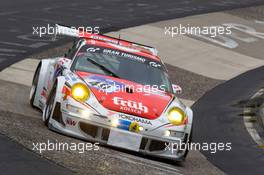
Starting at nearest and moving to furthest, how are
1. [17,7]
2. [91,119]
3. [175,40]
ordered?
[91,119], [175,40], [17,7]

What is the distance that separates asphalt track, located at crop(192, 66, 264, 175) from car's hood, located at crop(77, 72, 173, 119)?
1.46 meters

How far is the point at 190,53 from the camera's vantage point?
2341 centimetres

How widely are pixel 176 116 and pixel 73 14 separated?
16941 millimetres

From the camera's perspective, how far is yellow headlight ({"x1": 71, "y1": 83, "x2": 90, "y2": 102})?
10766 mm

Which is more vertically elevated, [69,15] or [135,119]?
[135,119]

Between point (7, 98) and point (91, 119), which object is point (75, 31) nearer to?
point (7, 98)

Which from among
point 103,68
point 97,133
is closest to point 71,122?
point 97,133

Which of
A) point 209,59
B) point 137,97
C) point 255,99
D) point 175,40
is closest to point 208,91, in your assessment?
point 255,99

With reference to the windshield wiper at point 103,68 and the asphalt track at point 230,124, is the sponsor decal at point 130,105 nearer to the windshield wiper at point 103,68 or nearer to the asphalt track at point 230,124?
the windshield wiper at point 103,68

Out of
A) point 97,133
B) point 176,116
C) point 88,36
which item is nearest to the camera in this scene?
point 97,133

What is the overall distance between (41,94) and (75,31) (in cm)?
118

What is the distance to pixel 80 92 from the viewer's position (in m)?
10.8

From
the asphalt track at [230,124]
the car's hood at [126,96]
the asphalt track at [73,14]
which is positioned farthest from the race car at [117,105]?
the asphalt track at [73,14]

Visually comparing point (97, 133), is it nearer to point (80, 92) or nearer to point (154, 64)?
point (80, 92)
